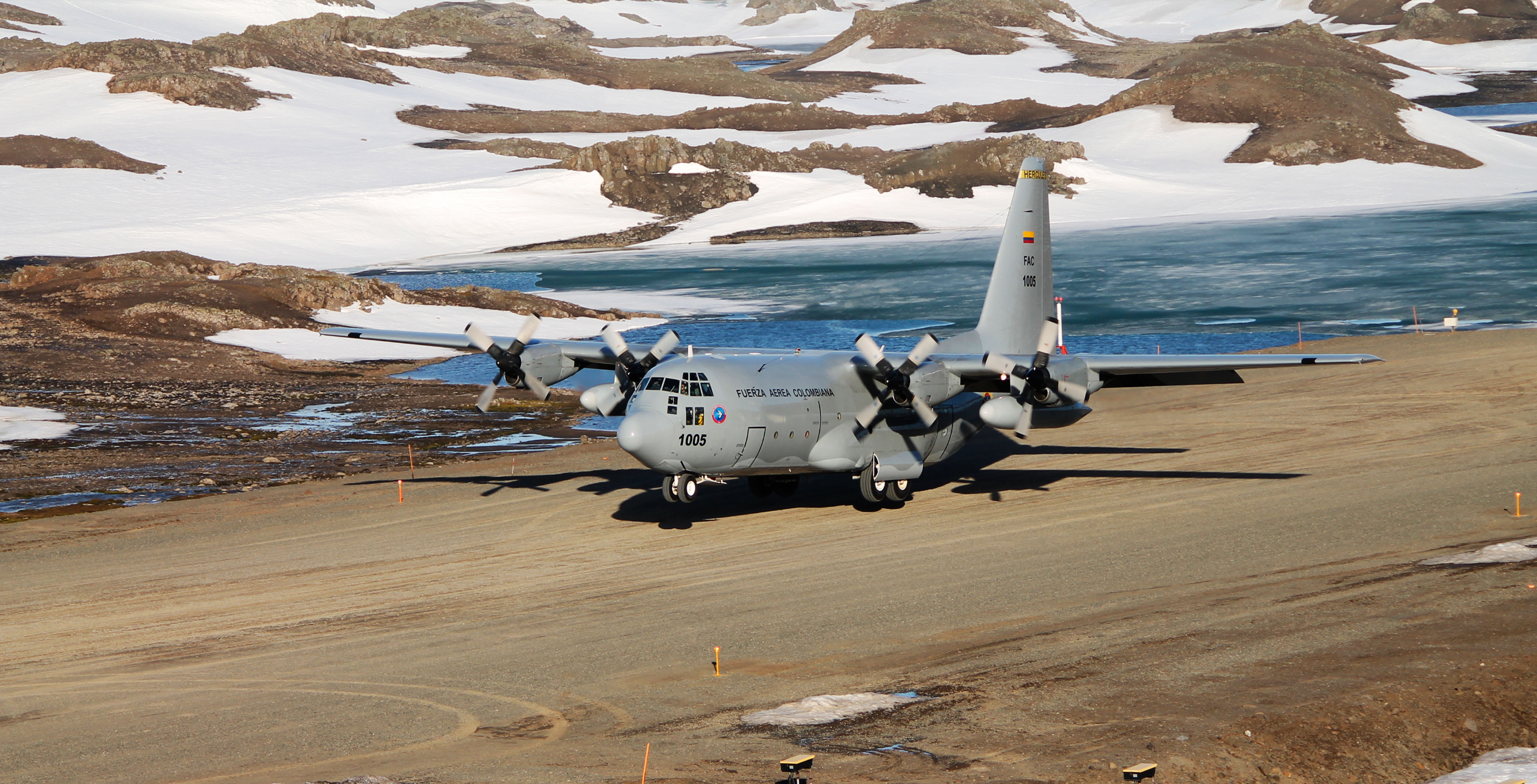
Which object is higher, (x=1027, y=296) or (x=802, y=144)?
(x=802, y=144)

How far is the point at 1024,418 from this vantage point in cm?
2775

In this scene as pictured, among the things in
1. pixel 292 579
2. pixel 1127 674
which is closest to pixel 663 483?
pixel 292 579

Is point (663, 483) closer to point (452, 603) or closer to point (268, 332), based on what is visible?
point (452, 603)

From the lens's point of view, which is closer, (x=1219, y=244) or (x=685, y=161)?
(x=1219, y=244)

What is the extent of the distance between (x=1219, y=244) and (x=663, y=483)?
89820 mm

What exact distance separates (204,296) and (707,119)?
124 m

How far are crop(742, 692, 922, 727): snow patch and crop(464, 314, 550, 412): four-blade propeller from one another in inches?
597

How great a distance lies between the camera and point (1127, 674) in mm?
17391

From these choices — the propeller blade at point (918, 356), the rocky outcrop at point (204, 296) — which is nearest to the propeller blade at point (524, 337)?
the propeller blade at point (918, 356)

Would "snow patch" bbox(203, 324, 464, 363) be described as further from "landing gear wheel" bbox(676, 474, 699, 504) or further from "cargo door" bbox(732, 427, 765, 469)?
"landing gear wheel" bbox(676, 474, 699, 504)

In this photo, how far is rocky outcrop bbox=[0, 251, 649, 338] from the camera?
6412cm

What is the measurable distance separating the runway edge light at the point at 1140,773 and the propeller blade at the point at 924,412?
14.2 meters


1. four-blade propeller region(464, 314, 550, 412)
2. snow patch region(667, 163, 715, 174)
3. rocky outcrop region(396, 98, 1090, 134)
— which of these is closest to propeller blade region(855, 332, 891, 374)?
four-blade propeller region(464, 314, 550, 412)

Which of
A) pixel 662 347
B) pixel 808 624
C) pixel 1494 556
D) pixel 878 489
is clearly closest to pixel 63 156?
pixel 662 347
